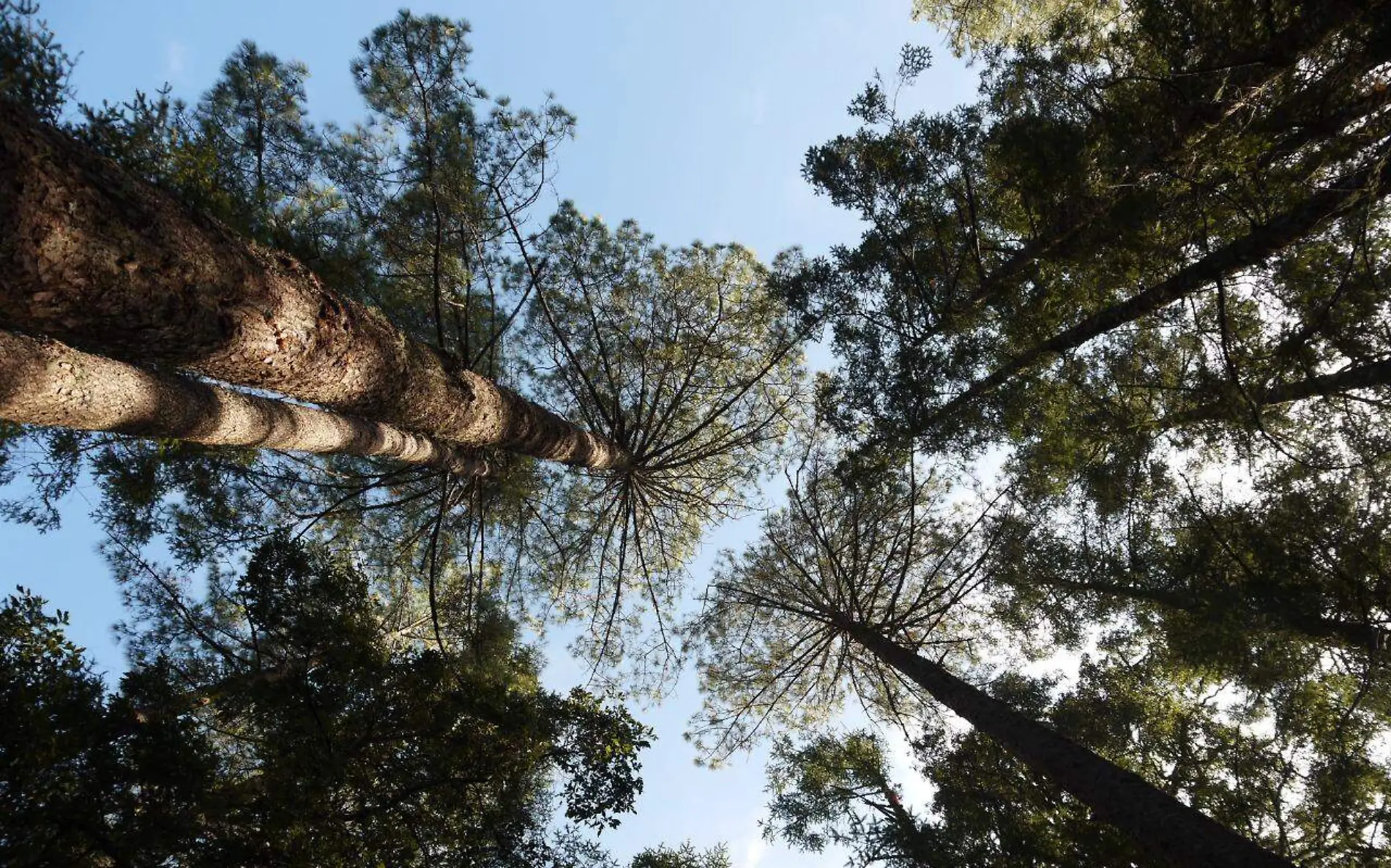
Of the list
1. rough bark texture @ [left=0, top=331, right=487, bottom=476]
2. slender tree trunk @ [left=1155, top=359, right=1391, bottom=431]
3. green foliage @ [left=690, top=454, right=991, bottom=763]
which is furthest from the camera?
green foliage @ [left=690, top=454, right=991, bottom=763]

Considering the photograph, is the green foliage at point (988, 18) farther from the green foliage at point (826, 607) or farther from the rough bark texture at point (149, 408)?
the rough bark texture at point (149, 408)

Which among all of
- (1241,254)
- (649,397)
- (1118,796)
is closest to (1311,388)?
(1241,254)

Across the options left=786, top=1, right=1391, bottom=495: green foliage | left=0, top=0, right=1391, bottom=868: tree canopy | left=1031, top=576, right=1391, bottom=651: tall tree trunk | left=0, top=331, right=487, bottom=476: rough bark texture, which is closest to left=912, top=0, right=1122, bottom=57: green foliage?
left=0, top=0, right=1391, bottom=868: tree canopy

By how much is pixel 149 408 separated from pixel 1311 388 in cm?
1011

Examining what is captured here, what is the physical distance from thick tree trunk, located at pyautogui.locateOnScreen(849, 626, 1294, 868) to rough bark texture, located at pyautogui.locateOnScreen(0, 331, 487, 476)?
677 centimetres

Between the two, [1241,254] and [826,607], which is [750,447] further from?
[1241,254]

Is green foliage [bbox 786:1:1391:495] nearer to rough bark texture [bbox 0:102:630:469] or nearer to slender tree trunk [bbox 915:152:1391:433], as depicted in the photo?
slender tree trunk [bbox 915:152:1391:433]

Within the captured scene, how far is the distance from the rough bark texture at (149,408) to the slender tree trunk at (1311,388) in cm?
821

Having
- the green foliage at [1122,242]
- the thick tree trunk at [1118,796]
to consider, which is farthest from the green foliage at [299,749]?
the green foliage at [1122,242]

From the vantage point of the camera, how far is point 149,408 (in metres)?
4.04

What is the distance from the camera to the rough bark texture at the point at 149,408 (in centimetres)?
346

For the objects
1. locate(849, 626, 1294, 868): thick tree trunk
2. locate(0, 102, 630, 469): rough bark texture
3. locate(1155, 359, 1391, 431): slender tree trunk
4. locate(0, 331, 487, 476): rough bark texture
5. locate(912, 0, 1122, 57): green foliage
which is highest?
locate(912, 0, 1122, 57): green foliage

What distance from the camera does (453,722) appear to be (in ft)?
17.9

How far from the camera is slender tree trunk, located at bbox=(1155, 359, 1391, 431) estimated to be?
20.1 ft
